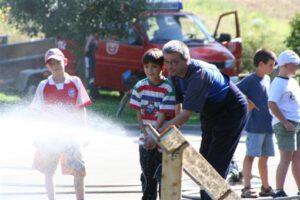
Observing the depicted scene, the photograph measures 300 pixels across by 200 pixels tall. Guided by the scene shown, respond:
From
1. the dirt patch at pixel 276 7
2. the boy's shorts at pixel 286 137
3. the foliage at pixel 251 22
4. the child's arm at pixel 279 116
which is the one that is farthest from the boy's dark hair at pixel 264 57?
the dirt patch at pixel 276 7

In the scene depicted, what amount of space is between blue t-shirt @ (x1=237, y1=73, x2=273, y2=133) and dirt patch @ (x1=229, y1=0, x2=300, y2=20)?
22245 millimetres

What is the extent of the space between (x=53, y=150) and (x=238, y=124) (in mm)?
1849

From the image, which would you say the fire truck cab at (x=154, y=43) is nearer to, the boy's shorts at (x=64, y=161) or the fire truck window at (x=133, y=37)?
the fire truck window at (x=133, y=37)

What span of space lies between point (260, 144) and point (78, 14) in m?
10.1

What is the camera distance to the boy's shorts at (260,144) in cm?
964

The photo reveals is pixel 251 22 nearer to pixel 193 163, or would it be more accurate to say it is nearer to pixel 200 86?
pixel 200 86

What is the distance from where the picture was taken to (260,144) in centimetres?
965

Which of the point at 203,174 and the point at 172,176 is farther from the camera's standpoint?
the point at 203,174

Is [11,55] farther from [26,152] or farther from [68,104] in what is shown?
[68,104]

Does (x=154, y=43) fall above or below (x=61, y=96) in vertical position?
below

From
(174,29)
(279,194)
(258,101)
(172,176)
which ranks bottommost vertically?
(279,194)

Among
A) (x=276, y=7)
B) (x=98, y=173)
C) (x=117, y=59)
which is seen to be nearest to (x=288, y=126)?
(x=98, y=173)

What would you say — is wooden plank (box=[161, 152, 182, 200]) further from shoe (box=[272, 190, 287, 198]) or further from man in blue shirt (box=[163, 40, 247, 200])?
shoe (box=[272, 190, 287, 198])

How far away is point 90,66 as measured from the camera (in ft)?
66.3
